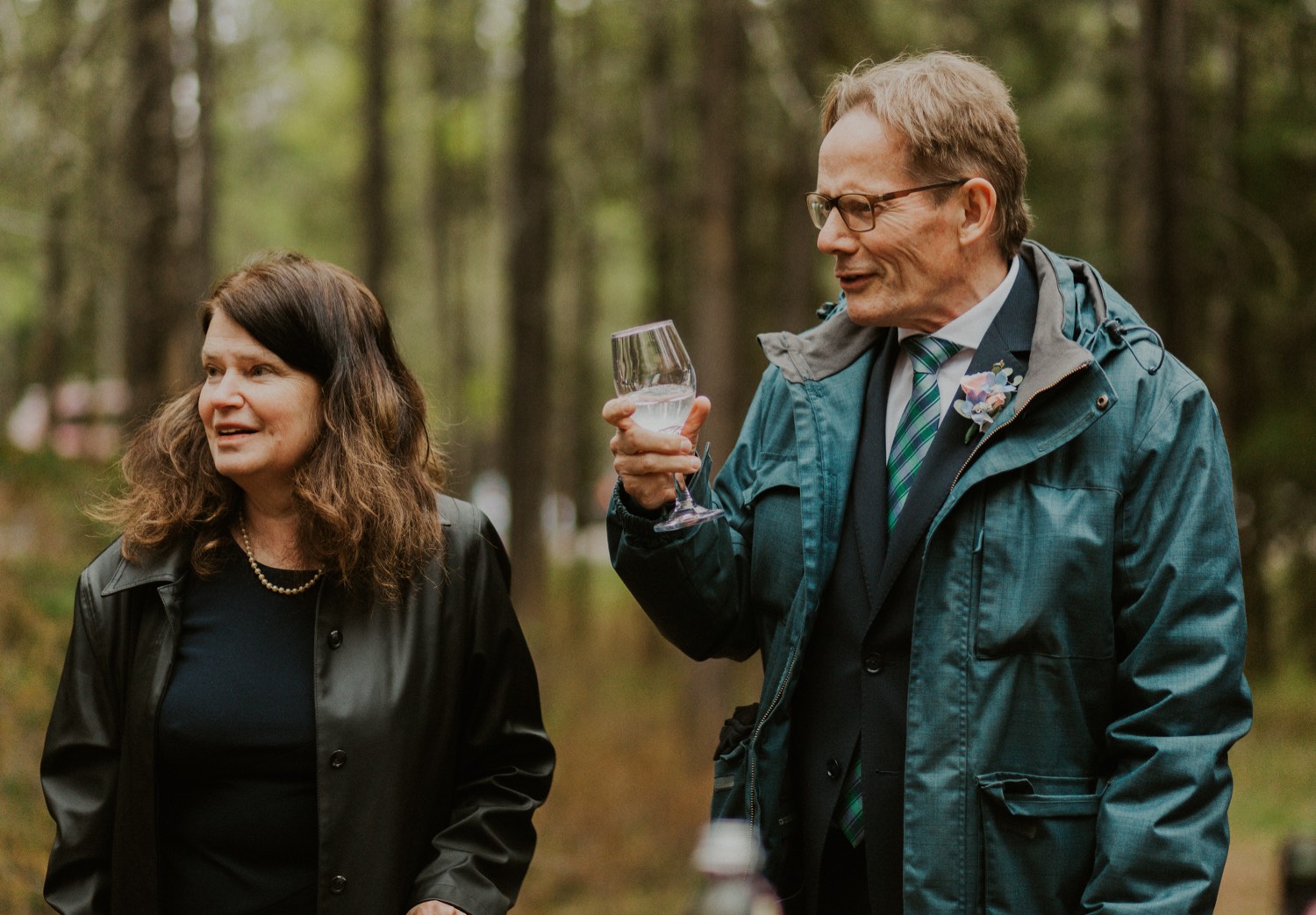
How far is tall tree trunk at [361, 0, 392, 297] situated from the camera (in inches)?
660

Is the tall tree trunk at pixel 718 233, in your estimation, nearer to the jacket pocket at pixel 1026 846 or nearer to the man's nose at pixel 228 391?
the man's nose at pixel 228 391

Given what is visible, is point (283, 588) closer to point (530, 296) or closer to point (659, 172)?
point (530, 296)

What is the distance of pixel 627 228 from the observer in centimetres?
2208

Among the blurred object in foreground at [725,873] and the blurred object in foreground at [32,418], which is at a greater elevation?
the blurred object in foreground at [32,418]

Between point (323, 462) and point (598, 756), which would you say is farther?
point (598, 756)

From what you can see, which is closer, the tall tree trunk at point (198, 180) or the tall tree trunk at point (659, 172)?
the tall tree trunk at point (198, 180)

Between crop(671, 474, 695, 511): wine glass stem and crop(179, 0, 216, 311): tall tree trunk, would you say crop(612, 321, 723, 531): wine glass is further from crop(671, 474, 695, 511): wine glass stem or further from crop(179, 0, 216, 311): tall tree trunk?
crop(179, 0, 216, 311): tall tree trunk

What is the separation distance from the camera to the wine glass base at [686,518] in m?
2.97

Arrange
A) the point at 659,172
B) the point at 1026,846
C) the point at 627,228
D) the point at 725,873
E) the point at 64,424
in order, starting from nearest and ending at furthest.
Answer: the point at 725,873 → the point at 1026,846 → the point at 659,172 → the point at 64,424 → the point at 627,228

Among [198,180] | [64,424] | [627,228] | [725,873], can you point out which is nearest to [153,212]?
[198,180]

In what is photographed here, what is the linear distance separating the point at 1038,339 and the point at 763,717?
1.01m

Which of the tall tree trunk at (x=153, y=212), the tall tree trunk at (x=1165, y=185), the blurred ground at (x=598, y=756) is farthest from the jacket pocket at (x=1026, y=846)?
the tall tree trunk at (x=1165, y=185)

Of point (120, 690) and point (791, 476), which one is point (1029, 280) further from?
point (120, 690)

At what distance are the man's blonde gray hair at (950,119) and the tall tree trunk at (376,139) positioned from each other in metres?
14.0
